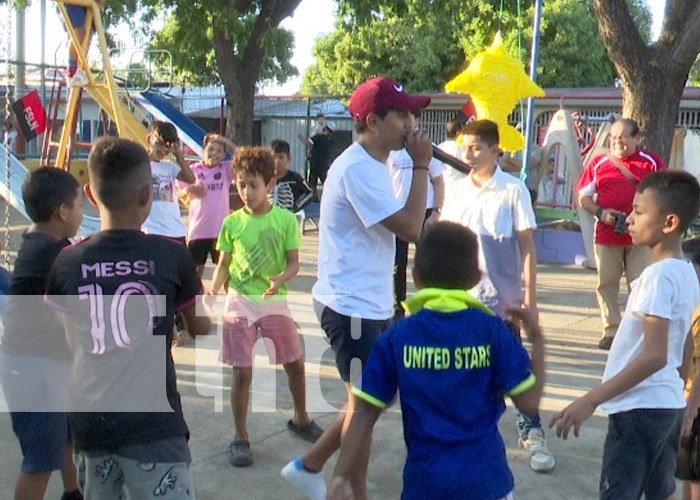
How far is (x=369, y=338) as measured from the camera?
371 centimetres

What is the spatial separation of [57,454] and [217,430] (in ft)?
5.84

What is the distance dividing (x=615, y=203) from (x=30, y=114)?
748cm

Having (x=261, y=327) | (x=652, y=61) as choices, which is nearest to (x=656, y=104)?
(x=652, y=61)

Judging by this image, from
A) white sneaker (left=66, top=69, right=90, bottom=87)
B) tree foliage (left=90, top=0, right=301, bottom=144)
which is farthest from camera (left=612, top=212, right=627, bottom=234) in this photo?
tree foliage (left=90, top=0, right=301, bottom=144)

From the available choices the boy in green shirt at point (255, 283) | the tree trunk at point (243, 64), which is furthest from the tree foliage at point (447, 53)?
the boy in green shirt at point (255, 283)

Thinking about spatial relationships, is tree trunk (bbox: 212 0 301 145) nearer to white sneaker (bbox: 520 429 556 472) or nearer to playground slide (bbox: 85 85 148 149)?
playground slide (bbox: 85 85 148 149)

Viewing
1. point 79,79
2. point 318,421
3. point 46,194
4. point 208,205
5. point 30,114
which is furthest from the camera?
point 30,114

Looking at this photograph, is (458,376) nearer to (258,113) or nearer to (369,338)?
(369,338)

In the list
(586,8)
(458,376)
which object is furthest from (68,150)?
(586,8)

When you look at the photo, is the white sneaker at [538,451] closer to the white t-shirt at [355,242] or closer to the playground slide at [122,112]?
the white t-shirt at [355,242]

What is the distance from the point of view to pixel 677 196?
3107 millimetres

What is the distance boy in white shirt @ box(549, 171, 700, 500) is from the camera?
302 cm

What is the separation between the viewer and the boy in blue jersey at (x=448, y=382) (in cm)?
253

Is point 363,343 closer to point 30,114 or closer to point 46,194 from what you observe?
point 46,194
